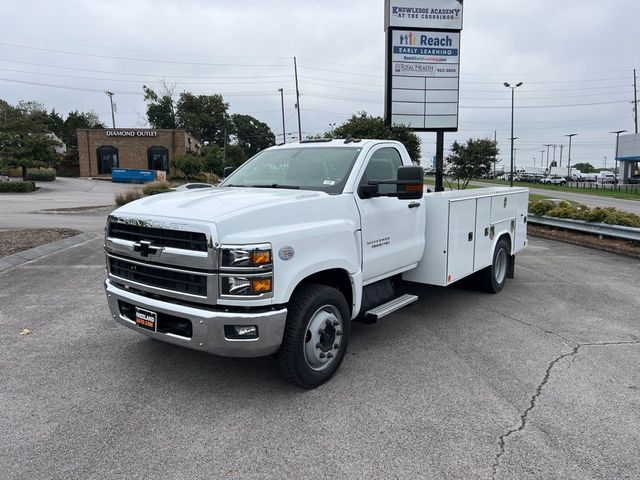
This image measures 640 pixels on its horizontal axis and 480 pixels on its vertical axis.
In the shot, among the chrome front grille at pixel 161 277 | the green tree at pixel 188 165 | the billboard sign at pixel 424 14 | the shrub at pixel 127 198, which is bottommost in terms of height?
the shrub at pixel 127 198

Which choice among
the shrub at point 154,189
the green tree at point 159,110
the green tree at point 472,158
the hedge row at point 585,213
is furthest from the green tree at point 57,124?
the hedge row at point 585,213

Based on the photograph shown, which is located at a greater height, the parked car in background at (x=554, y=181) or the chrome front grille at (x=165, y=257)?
the chrome front grille at (x=165, y=257)

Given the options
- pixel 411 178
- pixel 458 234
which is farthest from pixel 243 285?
pixel 458 234

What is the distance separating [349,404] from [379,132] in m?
17.5

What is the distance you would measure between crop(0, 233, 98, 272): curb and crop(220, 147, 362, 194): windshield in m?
5.63

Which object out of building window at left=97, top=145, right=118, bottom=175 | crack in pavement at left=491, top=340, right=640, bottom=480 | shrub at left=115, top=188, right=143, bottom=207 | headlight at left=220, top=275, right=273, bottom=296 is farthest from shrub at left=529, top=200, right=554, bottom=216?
building window at left=97, top=145, right=118, bottom=175

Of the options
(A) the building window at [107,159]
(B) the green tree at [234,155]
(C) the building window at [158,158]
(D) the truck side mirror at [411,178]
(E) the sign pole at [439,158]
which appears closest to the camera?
(D) the truck side mirror at [411,178]

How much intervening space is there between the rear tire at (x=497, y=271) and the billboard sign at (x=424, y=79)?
6349 mm

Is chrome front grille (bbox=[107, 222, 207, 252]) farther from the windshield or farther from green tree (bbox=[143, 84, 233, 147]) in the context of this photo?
green tree (bbox=[143, 84, 233, 147])

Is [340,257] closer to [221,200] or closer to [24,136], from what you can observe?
[221,200]

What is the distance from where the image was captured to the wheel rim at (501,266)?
24.1 feet

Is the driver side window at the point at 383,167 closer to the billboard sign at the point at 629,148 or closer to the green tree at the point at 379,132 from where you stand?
the green tree at the point at 379,132

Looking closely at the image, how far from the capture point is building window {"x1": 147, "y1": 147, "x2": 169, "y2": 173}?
58094mm

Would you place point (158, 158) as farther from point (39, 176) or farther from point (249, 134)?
point (249, 134)
